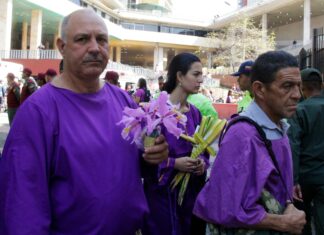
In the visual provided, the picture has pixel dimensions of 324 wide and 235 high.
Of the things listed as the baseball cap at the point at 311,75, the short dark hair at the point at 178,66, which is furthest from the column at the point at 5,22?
the short dark hair at the point at 178,66

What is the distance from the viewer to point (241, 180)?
1.94m

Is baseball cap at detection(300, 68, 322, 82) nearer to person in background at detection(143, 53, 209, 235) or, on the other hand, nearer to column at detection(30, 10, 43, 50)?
person in background at detection(143, 53, 209, 235)

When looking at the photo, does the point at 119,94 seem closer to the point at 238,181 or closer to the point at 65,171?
the point at 65,171

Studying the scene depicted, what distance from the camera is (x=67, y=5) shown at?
38.5 metres

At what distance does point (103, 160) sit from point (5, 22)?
32582 millimetres

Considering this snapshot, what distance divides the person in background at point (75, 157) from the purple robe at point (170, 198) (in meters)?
0.95

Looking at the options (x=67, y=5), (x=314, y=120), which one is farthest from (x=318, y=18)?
(x=314, y=120)

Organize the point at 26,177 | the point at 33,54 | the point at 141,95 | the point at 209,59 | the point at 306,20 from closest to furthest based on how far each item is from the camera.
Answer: the point at 26,177 < the point at 141,95 < the point at 33,54 < the point at 306,20 < the point at 209,59

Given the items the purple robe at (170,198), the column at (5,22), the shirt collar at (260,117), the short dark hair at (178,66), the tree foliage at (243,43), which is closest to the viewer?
the shirt collar at (260,117)

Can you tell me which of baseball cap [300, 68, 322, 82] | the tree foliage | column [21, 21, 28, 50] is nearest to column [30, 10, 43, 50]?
column [21, 21, 28, 50]

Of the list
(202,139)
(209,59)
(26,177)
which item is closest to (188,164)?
(202,139)

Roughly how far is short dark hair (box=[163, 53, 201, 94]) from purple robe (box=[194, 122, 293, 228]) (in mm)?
1464

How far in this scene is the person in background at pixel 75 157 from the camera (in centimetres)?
171

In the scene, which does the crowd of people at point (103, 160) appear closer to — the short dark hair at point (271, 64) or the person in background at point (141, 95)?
the short dark hair at point (271, 64)
